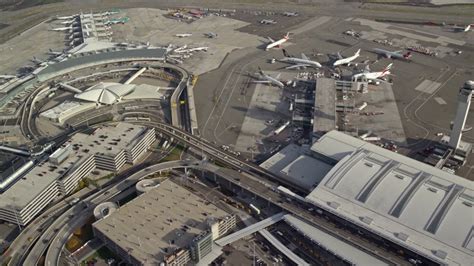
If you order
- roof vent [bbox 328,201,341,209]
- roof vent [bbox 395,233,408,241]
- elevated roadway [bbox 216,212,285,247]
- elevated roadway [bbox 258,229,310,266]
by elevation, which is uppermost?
roof vent [bbox 328,201,341,209]

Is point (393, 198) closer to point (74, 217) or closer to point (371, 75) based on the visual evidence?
point (74, 217)

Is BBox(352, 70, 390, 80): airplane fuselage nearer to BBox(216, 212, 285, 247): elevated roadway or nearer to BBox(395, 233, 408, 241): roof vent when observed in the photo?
BBox(216, 212, 285, 247): elevated roadway

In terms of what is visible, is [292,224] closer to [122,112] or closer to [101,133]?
[101,133]

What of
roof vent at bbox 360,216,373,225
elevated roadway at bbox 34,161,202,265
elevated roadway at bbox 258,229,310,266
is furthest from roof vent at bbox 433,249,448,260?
elevated roadway at bbox 34,161,202,265


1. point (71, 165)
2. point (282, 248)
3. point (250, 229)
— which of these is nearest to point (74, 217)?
point (71, 165)

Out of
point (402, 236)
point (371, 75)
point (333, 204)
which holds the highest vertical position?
point (371, 75)

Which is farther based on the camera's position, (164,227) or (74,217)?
(74,217)

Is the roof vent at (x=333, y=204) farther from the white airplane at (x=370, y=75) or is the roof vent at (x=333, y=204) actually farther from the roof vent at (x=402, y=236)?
the white airplane at (x=370, y=75)

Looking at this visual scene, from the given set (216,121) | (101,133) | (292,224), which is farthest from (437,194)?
(101,133)
